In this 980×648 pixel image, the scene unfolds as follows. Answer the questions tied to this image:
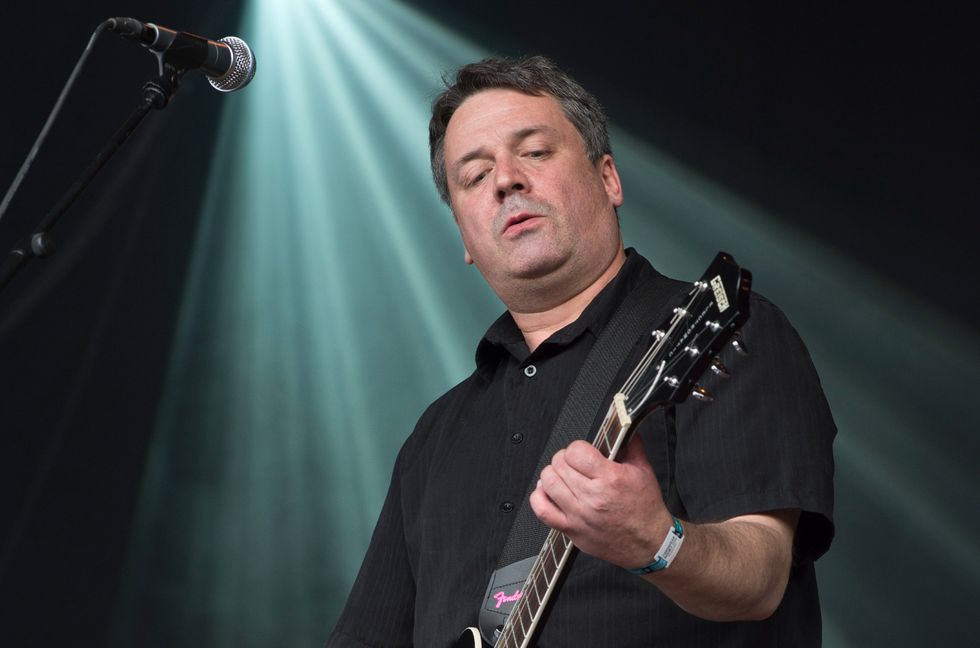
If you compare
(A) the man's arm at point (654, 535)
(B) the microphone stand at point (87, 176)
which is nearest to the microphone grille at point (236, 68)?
(B) the microphone stand at point (87, 176)

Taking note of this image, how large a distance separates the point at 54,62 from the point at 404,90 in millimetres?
1539

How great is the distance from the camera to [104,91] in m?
3.69

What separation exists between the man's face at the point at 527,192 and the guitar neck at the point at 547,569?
0.65 meters

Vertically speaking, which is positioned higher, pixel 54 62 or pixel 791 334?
pixel 54 62

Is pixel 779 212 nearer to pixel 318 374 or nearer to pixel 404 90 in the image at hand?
pixel 404 90

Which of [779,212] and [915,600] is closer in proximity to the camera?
[915,600]

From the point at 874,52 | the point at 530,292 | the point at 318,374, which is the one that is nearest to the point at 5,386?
the point at 318,374

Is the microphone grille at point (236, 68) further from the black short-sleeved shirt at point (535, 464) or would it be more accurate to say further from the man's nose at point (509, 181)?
the black short-sleeved shirt at point (535, 464)

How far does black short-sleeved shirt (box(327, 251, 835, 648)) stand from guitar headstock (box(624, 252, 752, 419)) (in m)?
0.13

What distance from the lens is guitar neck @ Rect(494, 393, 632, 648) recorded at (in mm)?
1328

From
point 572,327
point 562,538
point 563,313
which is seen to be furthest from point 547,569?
point 563,313

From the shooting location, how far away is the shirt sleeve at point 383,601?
2.10 m

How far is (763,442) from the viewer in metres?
1.45

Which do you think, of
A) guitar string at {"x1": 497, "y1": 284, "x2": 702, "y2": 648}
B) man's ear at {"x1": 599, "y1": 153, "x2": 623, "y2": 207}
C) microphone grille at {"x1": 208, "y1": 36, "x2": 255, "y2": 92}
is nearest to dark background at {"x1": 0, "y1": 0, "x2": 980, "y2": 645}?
microphone grille at {"x1": 208, "y1": 36, "x2": 255, "y2": 92}
